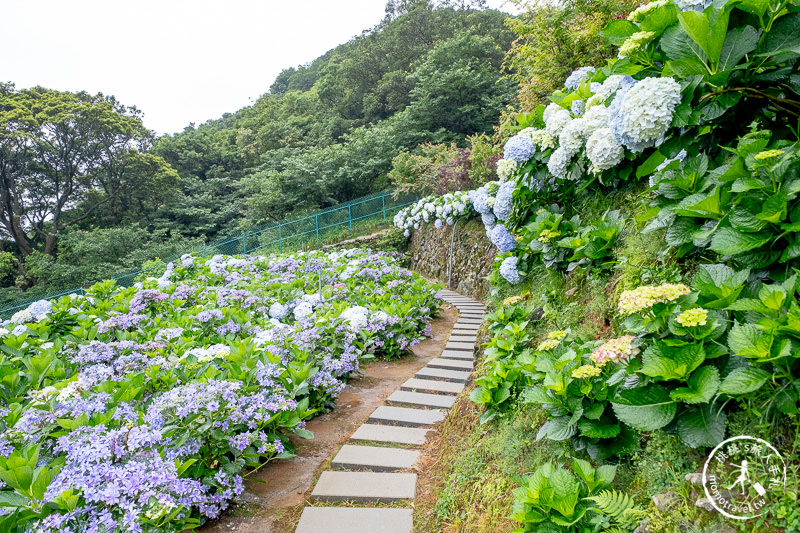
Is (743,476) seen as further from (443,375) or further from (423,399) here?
(443,375)

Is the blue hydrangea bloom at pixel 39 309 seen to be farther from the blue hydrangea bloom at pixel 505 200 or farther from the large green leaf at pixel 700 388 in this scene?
the large green leaf at pixel 700 388

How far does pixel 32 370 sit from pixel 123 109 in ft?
73.5

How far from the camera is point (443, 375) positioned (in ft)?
12.3

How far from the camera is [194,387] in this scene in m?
2.12

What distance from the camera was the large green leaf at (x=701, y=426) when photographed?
3.67 ft

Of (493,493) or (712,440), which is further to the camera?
(493,493)

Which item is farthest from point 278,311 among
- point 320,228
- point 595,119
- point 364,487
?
point 320,228

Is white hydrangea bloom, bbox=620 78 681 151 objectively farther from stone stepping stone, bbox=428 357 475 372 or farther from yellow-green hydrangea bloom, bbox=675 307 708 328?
stone stepping stone, bbox=428 357 475 372

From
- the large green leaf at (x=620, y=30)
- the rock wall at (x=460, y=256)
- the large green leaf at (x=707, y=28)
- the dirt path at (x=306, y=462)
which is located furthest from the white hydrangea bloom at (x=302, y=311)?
the large green leaf at (x=707, y=28)

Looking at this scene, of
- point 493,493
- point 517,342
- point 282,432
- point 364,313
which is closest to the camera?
point 493,493

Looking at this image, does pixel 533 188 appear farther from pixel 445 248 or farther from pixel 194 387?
pixel 445 248

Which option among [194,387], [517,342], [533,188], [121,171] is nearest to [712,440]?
[517,342]

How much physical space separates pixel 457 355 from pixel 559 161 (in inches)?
86.2

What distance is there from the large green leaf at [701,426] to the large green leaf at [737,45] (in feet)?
4.25
